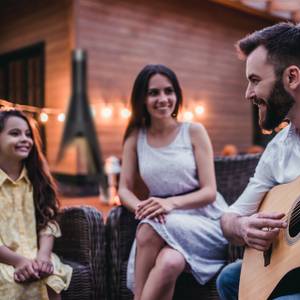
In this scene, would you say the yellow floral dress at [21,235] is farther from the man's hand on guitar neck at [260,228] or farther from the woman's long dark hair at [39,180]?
the man's hand on guitar neck at [260,228]

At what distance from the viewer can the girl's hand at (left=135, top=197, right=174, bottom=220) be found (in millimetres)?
1739

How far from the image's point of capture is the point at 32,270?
1603 millimetres

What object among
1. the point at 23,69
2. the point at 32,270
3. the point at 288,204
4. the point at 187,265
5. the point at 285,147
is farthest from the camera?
the point at 23,69

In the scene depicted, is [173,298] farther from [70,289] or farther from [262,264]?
[262,264]

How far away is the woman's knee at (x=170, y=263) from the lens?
64.2 inches

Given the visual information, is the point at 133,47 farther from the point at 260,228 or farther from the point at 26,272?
the point at 260,228

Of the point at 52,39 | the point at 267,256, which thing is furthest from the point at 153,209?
the point at 52,39

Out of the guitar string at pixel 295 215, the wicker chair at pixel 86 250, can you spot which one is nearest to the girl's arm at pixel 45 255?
the wicker chair at pixel 86 250

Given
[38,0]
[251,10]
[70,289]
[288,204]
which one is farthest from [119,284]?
[251,10]

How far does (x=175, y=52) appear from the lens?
7168mm

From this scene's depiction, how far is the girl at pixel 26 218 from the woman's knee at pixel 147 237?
33cm

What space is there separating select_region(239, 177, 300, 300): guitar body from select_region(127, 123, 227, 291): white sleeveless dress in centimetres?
41

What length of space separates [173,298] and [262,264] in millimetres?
681

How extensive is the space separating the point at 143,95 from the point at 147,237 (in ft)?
2.26
